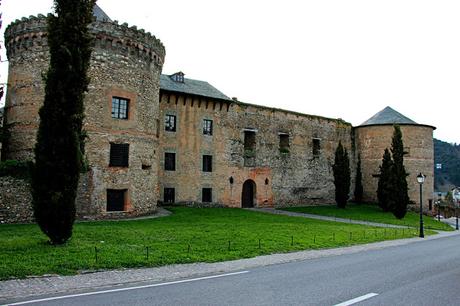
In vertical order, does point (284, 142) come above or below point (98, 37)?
below

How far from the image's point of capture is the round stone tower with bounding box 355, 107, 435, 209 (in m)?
42.8

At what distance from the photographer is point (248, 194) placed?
3491 centimetres

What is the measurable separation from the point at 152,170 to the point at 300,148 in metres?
18.1

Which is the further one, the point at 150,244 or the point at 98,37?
the point at 98,37

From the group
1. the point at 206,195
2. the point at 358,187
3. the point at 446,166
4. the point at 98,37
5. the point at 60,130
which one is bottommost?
the point at 206,195

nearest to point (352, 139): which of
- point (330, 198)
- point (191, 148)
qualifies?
point (330, 198)

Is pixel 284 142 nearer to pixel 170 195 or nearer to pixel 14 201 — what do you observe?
pixel 170 195

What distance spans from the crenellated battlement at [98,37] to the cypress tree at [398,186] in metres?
23.8

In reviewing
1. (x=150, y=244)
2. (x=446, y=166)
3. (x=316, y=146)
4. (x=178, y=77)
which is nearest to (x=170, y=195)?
(x=178, y=77)

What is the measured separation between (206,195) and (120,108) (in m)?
11.4

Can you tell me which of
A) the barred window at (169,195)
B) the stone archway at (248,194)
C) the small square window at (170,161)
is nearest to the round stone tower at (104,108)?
the barred window at (169,195)

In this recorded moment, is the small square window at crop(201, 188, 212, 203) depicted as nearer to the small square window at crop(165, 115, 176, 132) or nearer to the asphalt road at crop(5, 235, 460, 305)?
the small square window at crop(165, 115, 176, 132)

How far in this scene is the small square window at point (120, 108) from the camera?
22.5 metres

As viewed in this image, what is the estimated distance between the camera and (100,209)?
843 inches
